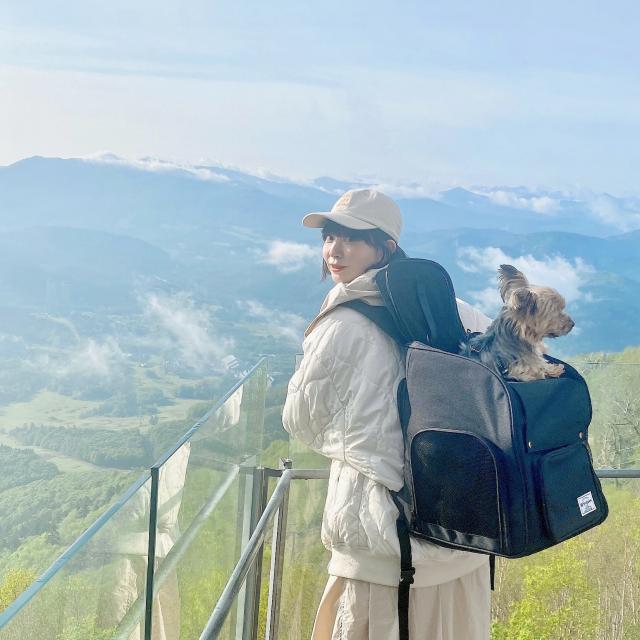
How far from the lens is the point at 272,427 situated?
6.73 feet

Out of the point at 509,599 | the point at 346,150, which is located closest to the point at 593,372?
the point at 509,599

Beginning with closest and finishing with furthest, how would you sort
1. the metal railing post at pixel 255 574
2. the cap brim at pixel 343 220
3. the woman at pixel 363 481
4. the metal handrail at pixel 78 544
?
the metal handrail at pixel 78 544 < the woman at pixel 363 481 < the cap brim at pixel 343 220 < the metal railing post at pixel 255 574

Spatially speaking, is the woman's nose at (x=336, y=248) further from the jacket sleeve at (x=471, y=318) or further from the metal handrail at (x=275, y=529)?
the metal handrail at (x=275, y=529)

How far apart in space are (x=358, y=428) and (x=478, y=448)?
0.20 metres

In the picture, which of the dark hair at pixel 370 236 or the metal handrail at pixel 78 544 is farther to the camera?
the dark hair at pixel 370 236

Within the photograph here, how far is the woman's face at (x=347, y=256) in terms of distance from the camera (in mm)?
1492

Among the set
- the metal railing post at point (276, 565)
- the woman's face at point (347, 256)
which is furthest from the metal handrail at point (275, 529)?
the woman's face at point (347, 256)

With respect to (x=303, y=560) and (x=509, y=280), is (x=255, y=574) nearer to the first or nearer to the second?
(x=303, y=560)

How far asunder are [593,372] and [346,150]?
56.4m

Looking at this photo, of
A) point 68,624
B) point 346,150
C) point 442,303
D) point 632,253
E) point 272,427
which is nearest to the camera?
point 68,624

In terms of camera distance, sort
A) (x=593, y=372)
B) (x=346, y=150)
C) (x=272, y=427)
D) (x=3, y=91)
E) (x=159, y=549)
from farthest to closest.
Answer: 1. (x=3, y=91)
2. (x=346, y=150)
3. (x=593, y=372)
4. (x=272, y=427)
5. (x=159, y=549)

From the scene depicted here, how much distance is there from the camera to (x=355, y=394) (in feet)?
4.36

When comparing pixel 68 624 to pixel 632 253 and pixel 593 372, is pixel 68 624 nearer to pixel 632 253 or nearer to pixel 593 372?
pixel 593 372

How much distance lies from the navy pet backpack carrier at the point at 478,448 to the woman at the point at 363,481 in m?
0.03
